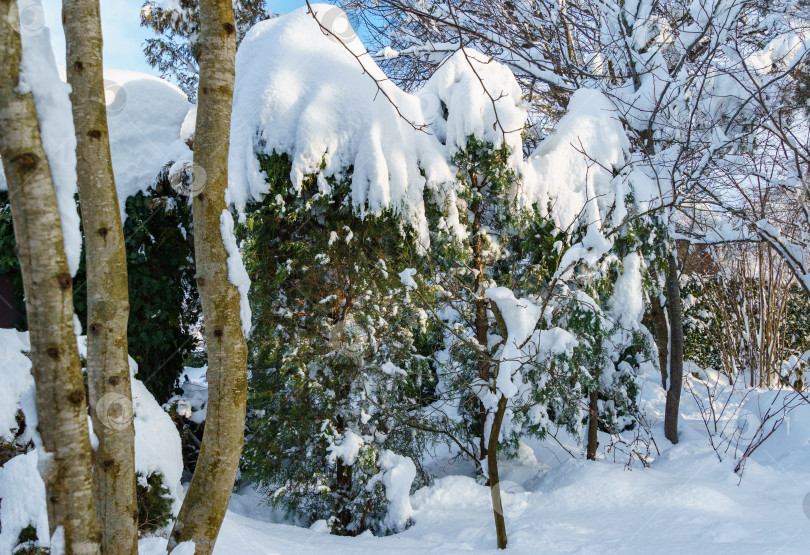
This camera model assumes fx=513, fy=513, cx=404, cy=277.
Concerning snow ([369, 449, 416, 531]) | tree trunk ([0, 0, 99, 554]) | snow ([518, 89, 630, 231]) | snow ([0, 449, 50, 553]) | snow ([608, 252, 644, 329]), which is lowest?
snow ([369, 449, 416, 531])

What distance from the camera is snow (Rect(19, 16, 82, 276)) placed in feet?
3.61

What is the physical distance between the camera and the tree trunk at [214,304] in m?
1.55

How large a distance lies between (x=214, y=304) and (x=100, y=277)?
12.2 inches

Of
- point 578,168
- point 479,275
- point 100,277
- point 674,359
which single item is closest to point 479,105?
point 578,168

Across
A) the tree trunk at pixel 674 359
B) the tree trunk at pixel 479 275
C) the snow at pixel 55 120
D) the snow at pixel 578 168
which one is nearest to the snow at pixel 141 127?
the tree trunk at pixel 479 275

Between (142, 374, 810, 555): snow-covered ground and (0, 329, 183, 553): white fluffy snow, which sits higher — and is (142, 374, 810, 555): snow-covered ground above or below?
below

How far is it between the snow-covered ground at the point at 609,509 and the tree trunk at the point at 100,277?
135 centimetres

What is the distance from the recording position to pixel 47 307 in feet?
3.66

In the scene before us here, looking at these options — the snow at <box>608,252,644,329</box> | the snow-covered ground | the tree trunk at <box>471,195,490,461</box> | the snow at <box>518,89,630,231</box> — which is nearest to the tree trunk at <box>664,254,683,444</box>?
the snow-covered ground

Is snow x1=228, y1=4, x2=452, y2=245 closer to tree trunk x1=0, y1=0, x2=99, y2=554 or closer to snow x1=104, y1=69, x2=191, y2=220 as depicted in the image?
snow x1=104, y1=69, x2=191, y2=220

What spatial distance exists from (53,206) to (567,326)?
3.73 m

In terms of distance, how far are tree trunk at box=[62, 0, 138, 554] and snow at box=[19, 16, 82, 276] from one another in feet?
0.59

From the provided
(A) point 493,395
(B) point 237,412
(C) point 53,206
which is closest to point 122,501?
(B) point 237,412

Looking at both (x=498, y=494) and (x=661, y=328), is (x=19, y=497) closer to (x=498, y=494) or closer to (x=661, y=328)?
(x=498, y=494)
